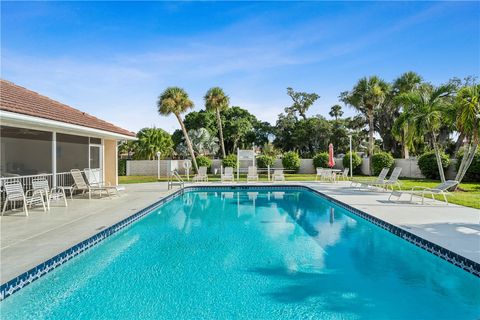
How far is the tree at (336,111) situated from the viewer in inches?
1591

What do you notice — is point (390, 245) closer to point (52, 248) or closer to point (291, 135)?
point (52, 248)

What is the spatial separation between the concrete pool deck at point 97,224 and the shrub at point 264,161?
52.6 ft

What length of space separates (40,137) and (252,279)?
9.07 meters

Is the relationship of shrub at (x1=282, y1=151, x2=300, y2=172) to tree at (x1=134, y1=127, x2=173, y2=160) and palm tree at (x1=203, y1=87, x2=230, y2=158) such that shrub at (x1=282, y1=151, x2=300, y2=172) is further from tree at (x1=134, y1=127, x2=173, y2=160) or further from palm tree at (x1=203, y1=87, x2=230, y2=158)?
tree at (x1=134, y1=127, x2=173, y2=160)

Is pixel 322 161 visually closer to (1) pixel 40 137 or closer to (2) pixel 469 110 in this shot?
(2) pixel 469 110

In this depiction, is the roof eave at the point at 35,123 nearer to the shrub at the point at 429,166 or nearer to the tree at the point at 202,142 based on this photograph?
the shrub at the point at 429,166

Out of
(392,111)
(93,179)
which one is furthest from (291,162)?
(93,179)

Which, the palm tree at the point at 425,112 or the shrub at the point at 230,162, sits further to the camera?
the shrub at the point at 230,162

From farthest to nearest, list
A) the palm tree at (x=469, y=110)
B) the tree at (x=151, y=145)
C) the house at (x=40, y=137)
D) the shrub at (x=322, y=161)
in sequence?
1. the tree at (x=151, y=145)
2. the shrub at (x=322, y=161)
3. the palm tree at (x=469, y=110)
4. the house at (x=40, y=137)

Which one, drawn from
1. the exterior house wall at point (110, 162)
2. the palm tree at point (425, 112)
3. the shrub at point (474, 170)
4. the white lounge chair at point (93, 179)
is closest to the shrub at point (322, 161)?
the shrub at point (474, 170)

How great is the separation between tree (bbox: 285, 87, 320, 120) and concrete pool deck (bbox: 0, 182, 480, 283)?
3054cm

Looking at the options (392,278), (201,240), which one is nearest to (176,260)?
(201,240)

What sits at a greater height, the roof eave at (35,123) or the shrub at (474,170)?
the roof eave at (35,123)

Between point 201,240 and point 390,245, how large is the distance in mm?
4022
